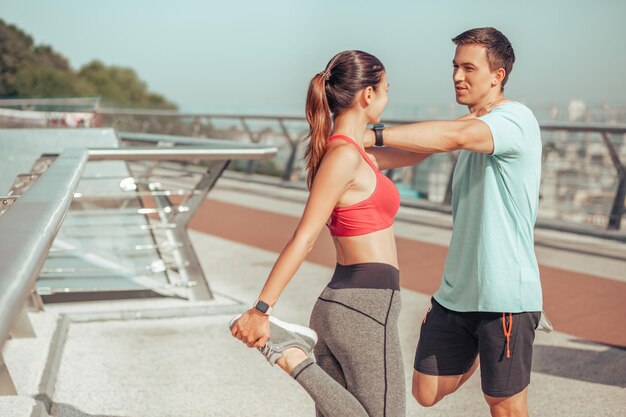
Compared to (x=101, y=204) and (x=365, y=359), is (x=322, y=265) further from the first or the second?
(x=365, y=359)

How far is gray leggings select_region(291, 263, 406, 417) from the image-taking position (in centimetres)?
274

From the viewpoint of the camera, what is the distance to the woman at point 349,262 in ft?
8.75

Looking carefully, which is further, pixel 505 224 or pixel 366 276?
pixel 505 224

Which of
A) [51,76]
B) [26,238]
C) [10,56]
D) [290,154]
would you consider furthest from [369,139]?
Answer: [10,56]

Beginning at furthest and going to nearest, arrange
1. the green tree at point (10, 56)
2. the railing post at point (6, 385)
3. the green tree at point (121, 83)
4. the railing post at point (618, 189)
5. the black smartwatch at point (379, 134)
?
1. the green tree at point (121, 83)
2. the green tree at point (10, 56)
3. the railing post at point (618, 189)
4. the railing post at point (6, 385)
5. the black smartwatch at point (379, 134)

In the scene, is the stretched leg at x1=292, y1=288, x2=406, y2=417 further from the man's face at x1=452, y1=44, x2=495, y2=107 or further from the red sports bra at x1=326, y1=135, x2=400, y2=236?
the man's face at x1=452, y1=44, x2=495, y2=107

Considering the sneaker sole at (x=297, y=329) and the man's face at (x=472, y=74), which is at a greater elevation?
the man's face at (x=472, y=74)

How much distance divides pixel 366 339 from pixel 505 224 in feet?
2.34

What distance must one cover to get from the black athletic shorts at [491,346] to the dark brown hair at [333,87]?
87cm

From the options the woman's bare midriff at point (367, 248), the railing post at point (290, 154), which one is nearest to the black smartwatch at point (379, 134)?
the woman's bare midriff at point (367, 248)

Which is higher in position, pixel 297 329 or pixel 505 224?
pixel 505 224

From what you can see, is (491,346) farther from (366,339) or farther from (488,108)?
(488,108)

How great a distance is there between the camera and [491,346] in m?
3.10

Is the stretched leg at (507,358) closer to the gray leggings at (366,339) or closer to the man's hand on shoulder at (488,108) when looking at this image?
the gray leggings at (366,339)
